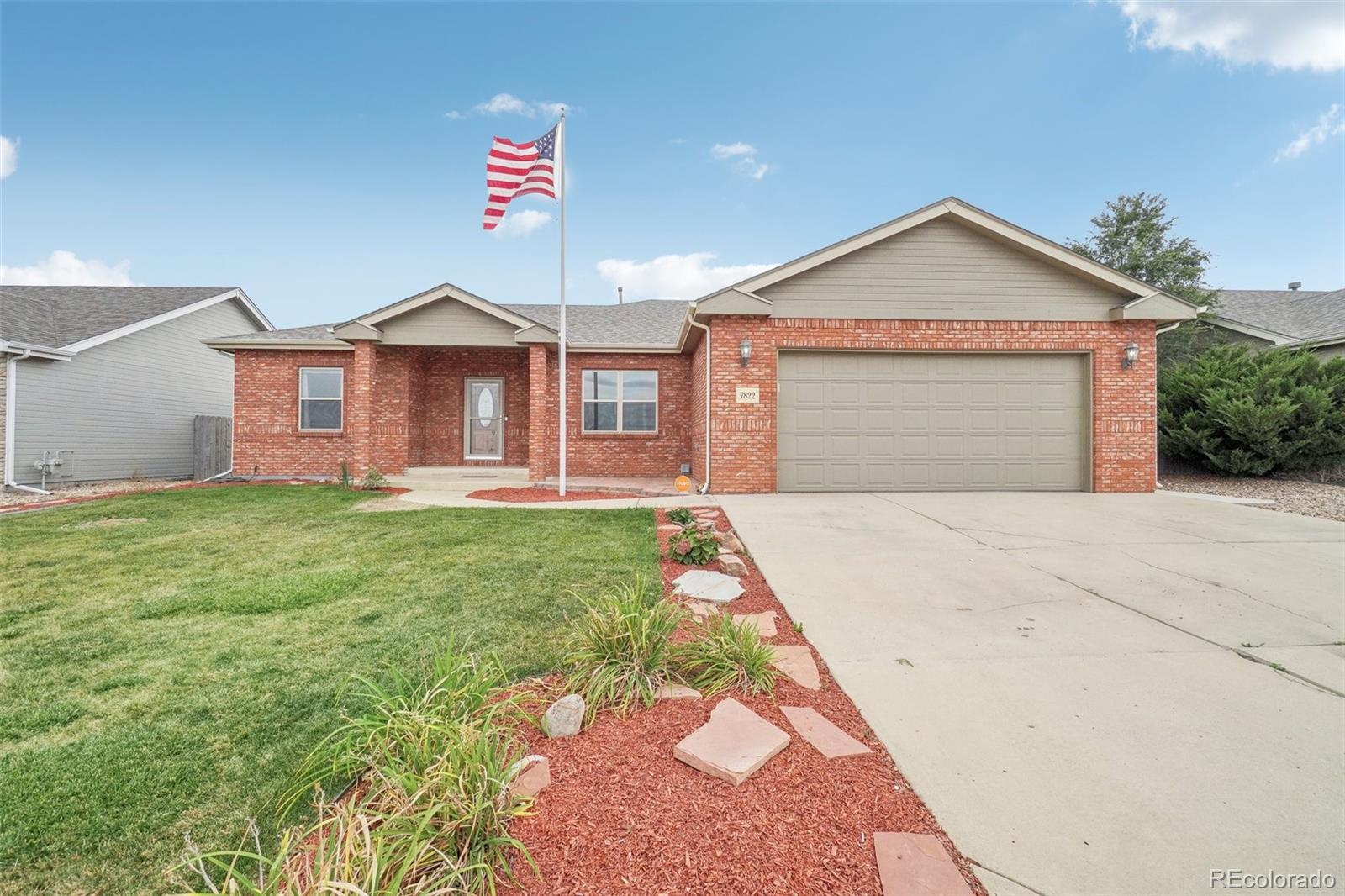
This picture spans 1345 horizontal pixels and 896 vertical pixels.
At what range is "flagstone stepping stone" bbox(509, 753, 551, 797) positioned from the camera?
1.79 meters

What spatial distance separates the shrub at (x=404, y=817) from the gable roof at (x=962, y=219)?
7.79 metres

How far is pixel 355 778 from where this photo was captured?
6.35ft

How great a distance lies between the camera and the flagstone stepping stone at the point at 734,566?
15.0ft

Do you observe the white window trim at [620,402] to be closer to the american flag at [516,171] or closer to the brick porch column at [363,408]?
the american flag at [516,171]

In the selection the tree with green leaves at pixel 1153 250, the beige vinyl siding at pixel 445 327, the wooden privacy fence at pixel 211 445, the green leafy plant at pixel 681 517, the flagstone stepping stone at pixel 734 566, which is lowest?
the flagstone stepping stone at pixel 734 566

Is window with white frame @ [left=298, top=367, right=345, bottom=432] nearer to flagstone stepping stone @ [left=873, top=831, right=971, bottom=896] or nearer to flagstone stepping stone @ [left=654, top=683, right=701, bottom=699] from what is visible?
flagstone stepping stone @ [left=654, top=683, right=701, bottom=699]

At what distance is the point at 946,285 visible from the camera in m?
9.12

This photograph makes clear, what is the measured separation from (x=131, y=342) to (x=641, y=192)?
13.9 meters

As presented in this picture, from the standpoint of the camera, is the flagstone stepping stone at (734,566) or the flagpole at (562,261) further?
the flagpole at (562,261)

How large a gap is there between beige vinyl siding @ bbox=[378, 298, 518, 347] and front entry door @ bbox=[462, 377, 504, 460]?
2047mm

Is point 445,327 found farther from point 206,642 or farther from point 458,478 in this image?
point 206,642

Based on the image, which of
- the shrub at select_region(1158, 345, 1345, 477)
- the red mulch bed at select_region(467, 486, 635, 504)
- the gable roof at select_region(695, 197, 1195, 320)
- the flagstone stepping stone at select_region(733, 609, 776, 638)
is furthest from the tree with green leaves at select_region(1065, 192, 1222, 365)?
the flagstone stepping stone at select_region(733, 609, 776, 638)

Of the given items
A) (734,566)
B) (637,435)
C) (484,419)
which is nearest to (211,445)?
(484,419)

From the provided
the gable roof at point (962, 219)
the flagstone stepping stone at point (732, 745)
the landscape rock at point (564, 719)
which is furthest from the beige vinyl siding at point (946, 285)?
the landscape rock at point (564, 719)
